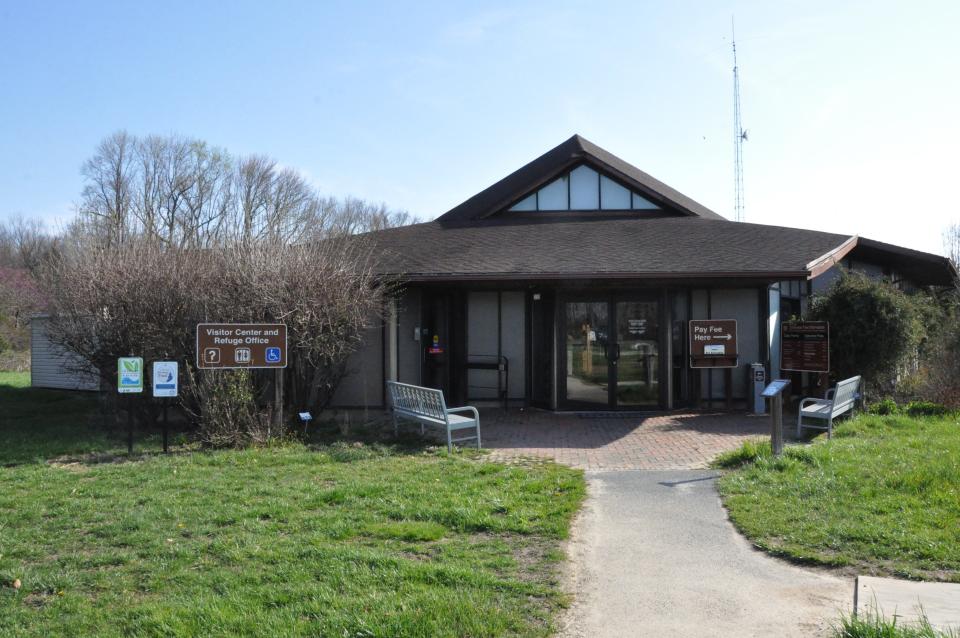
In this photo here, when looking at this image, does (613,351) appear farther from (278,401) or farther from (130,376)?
(130,376)

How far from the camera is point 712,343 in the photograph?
42.5 feet

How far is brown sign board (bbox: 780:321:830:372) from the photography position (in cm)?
1188

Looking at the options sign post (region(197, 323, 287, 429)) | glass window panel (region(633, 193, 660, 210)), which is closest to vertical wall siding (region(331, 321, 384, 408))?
sign post (region(197, 323, 287, 429))

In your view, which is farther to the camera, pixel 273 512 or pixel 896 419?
pixel 896 419

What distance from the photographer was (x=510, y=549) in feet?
18.5

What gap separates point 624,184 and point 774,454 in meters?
10.5

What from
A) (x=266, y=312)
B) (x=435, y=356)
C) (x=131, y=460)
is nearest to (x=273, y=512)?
(x=131, y=460)

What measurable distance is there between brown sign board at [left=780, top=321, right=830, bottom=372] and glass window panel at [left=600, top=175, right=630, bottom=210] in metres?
6.39

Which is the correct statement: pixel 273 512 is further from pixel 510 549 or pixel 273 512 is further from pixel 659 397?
pixel 659 397

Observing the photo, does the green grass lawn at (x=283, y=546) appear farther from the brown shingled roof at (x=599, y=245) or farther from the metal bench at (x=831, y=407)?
the brown shingled roof at (x=599, y=245)

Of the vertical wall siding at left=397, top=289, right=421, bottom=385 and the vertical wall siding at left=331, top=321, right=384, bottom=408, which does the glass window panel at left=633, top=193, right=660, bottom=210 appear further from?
the vertical wall siding at left=331, top=321, right=384, bottom=408

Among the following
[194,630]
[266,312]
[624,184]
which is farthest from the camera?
[624,184]

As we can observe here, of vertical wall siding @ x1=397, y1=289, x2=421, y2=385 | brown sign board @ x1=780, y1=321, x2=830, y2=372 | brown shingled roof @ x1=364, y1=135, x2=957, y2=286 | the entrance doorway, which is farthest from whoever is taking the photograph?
vertical wall siding @ x1=397, y1=289, x2=421, y2=385

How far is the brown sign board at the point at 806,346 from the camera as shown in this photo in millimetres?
11883
